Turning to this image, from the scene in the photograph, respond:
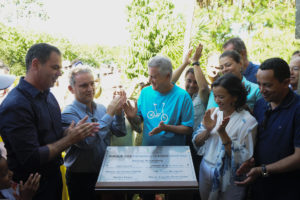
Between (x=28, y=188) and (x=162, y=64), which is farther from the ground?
(x=162, y=64)

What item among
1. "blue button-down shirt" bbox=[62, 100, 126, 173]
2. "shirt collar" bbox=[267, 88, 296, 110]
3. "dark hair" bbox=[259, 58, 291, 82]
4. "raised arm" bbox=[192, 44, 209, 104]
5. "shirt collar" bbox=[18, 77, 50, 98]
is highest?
"dark hair" bbox=[259, 58, 291, 82]

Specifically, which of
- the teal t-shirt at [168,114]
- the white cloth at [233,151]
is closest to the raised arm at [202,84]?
the teal t-shirt at [168,114]

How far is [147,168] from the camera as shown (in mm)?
2275

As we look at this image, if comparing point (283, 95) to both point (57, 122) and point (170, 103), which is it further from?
point (57, 122)

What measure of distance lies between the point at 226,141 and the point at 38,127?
60.3 inches

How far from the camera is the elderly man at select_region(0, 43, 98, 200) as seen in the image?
2.09 metres

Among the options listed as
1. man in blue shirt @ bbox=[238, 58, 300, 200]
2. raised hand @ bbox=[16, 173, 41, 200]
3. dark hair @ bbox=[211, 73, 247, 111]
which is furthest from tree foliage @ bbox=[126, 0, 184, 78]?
raised hand @ bbox=[16, 173, 41, 200]

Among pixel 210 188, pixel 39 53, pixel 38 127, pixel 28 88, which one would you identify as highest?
pixel 39 53

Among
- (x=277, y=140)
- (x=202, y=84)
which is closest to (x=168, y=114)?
(x=202, y=84)

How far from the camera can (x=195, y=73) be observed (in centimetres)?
343

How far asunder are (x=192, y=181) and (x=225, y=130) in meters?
0.59

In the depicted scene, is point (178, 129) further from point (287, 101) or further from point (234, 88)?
point (287, 101)

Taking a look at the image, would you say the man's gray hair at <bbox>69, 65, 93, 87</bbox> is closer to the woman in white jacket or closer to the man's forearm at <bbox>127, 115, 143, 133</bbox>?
the man's forearm at <bbox>127, 115, 143, 133</bbox>

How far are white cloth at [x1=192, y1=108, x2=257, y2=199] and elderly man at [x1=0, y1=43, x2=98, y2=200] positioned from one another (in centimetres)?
109
